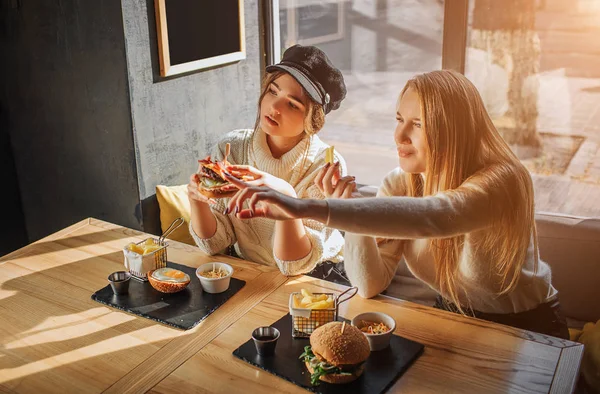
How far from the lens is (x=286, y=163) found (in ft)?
7.28

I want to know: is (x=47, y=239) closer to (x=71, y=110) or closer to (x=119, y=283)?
(x=119, y=283)

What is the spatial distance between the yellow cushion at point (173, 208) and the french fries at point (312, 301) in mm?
1137

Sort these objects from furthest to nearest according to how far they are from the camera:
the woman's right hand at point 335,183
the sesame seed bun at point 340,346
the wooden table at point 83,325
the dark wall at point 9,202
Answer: the dark wall at point 9,202, the woman's right hand at point 335,183, the wooden table at point 83,325, the sesame seed bun at point 340,346

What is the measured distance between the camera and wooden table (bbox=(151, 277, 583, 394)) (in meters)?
1.45

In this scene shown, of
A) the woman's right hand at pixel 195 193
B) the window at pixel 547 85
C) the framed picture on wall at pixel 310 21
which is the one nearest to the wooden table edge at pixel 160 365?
the woman's right hand at pixel 195 193

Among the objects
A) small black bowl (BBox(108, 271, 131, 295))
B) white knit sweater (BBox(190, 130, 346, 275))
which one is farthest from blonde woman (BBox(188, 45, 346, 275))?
small black bowl (BBox(108, 271, 131, 295))

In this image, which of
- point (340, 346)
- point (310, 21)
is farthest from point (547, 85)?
point (340, 346)

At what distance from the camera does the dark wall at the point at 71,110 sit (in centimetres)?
258

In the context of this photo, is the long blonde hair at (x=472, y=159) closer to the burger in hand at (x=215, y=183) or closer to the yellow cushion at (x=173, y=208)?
the burger in hand at (x=215, y=183)

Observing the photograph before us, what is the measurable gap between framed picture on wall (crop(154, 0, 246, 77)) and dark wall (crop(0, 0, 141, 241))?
0.69ft

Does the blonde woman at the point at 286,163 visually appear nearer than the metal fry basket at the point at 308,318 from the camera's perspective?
No

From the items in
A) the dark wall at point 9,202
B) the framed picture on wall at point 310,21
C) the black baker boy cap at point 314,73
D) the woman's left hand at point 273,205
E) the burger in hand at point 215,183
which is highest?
the framed picture on wall at point 310,21

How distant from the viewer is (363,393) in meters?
1.42

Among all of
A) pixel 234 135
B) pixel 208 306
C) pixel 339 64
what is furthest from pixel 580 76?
pixel 208 306
